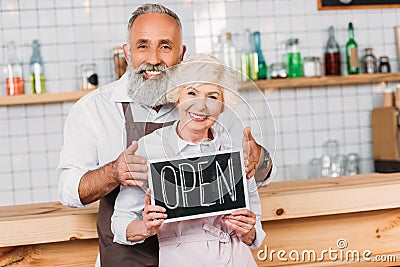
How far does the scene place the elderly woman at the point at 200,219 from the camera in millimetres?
1397

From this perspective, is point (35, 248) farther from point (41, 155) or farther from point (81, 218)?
point (41, 155)

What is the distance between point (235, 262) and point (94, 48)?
1.97 m

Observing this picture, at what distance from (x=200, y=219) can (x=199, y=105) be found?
0.92ft

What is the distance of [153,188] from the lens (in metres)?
1.42

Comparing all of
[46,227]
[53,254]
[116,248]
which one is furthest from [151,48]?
[53,254]

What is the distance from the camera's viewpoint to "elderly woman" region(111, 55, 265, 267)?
1.40 meters

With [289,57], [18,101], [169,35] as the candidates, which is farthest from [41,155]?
[169,35]

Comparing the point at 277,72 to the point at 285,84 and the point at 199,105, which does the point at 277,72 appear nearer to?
the point at 285,84

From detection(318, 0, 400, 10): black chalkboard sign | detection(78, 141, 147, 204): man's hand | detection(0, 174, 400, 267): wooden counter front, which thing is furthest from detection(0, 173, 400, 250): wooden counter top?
detection(318, 0, 400, 10): black chalkboard sign

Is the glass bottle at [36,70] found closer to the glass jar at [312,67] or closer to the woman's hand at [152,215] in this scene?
the glass jar at [312,67]

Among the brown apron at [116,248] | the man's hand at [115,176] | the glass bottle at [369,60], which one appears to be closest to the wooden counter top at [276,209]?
the brown apron at [116,248]

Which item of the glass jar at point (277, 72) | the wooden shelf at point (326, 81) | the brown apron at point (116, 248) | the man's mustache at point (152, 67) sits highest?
the glass jar at point (277, 72)

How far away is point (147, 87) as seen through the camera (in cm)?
147

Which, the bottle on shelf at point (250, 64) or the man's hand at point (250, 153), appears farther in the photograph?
the bottle on shelf at point (250, 64)
